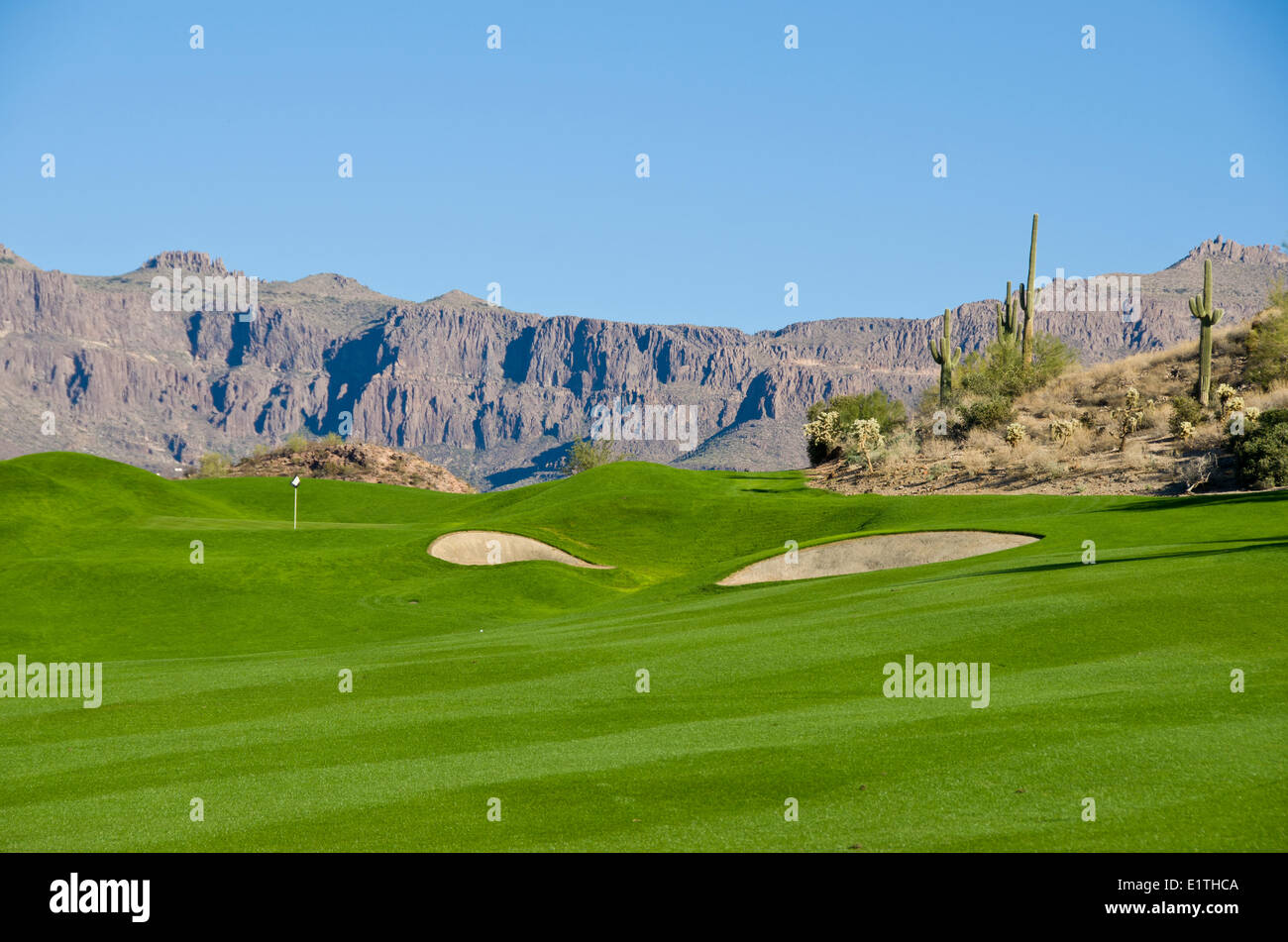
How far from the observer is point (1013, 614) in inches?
757

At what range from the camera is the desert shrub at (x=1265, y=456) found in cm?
3800

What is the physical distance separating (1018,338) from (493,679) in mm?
58792

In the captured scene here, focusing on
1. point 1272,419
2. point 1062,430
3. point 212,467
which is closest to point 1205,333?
point 1062,430

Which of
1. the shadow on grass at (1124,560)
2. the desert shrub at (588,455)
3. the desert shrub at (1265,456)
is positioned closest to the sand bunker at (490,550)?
the shadow on grass at (1124,560)

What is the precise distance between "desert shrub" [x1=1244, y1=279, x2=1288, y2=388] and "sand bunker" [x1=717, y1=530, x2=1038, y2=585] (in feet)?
93.8

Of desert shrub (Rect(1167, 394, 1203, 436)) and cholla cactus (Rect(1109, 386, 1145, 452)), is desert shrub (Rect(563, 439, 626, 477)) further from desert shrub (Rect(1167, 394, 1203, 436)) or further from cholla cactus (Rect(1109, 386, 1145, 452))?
desert shrub (Rect(1167, 394, 1203, 436))

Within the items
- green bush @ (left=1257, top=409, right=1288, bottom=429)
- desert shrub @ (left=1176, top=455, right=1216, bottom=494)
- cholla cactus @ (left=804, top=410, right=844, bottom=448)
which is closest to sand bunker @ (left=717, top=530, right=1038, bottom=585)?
desert shrub @ (left=1176, top=455, right=1216, bottom=494)

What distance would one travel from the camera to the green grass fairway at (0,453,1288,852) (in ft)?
33.4

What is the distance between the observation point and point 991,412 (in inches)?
2276

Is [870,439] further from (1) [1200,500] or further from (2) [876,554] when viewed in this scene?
(1) [1200,500]

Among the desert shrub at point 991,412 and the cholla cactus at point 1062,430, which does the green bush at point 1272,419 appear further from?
the desert shrub at point 991,412
